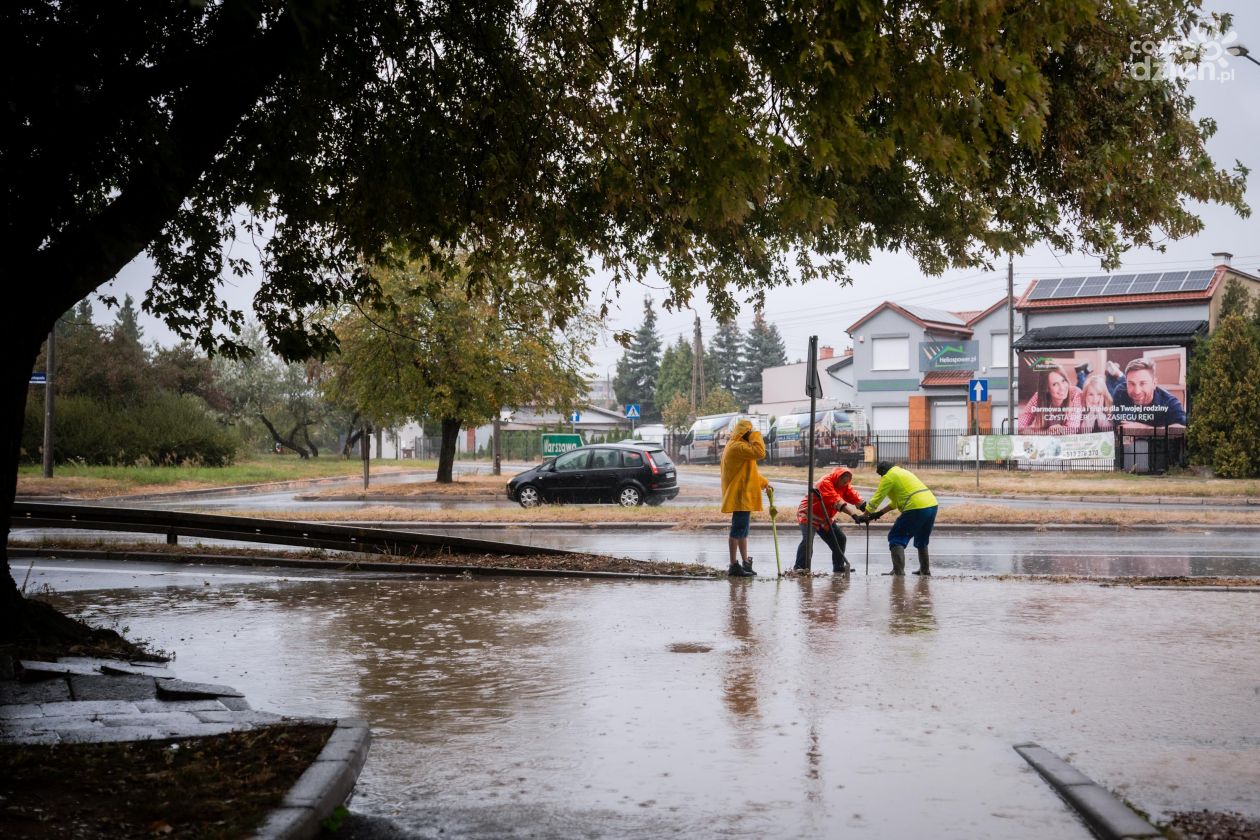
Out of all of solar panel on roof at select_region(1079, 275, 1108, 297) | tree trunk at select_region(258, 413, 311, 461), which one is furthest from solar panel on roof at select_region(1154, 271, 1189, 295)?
tree trunk at select_region(258, 413, 311, 461)

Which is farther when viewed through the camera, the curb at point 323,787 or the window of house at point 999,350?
the window of house at point 999,350

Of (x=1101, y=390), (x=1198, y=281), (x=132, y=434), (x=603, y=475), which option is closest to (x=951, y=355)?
(x=1101, y=390)

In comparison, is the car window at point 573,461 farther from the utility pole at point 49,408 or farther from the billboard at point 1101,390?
the billboard at point 1101,390

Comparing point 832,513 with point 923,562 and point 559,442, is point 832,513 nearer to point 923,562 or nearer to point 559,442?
point 923,562

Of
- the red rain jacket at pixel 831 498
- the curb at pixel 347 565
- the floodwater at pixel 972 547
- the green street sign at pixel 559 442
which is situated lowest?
the floodwater at pixel 972 547

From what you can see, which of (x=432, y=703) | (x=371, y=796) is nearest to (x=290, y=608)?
(x=432, y=703)

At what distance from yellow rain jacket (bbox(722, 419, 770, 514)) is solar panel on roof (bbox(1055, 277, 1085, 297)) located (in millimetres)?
34513

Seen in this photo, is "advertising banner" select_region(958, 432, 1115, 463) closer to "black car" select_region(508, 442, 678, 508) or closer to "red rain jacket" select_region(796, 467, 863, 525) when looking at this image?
"black car" select_region(508, 442, 678, 508)

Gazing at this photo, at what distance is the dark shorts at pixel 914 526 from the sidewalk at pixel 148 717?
8573 millimetres

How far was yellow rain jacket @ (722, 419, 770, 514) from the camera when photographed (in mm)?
13016

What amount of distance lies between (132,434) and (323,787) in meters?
40.9

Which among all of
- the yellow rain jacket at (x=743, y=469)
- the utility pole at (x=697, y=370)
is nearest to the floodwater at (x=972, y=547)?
the yellow rain jacket at (x=743, y=469)

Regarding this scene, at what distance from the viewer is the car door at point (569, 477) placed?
26062mm

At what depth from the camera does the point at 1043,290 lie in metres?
45.2
